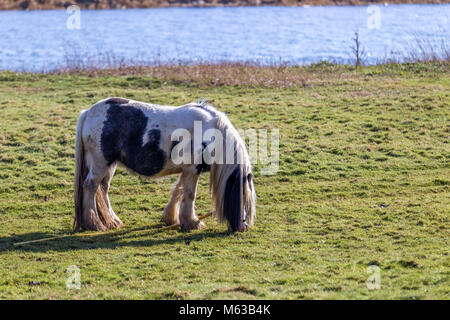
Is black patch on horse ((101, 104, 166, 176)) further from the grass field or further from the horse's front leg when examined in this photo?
the grass field

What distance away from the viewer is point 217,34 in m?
41.2

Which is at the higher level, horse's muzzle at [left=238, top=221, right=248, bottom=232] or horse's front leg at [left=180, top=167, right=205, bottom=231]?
horse's front leg at [left=180, top=167, right=205, bottom=231]

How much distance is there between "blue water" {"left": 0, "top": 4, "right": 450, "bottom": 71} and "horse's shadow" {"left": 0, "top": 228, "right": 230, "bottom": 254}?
55.8 ft

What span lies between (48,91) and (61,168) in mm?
7080

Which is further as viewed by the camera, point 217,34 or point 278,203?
point 217,34

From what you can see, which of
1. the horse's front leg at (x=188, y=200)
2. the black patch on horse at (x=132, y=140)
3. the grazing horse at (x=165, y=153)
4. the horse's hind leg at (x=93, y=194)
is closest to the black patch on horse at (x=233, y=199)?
the grazing horse at (x=165, y=153)

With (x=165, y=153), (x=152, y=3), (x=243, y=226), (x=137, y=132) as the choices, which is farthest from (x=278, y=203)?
(x=152, y=3)

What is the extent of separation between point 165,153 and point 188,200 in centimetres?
80

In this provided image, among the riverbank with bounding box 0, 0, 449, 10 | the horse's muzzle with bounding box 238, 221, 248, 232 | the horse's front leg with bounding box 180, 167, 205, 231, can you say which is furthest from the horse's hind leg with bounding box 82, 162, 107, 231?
the riverbank with bounding box 0, 0, 449, 10

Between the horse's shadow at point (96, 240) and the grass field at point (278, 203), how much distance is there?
0.11 feet

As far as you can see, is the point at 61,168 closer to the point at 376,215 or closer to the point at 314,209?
the point at 314,209

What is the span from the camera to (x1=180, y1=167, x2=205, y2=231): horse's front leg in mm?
9508

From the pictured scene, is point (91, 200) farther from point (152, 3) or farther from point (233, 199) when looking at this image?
point (152, 3)

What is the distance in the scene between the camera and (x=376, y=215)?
10016 millimetres
